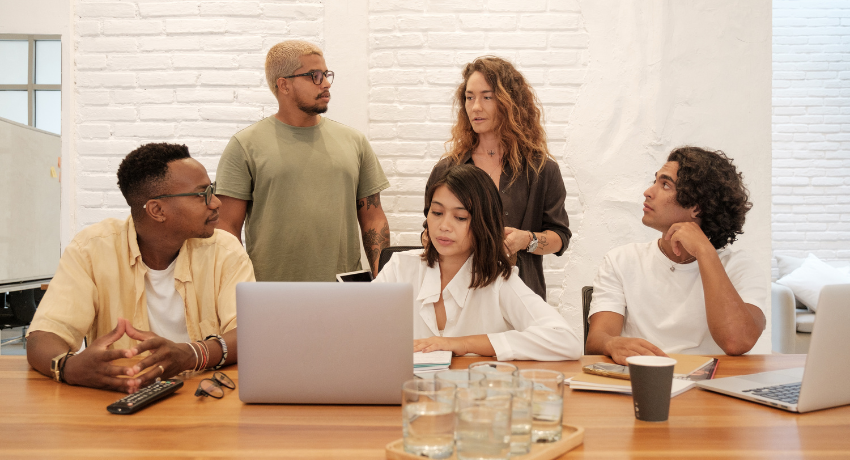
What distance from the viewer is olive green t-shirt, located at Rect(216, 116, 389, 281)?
8.81 ft

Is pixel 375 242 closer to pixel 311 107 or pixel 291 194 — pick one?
pixel 291 194

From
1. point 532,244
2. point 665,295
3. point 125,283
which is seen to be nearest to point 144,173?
point 125,283

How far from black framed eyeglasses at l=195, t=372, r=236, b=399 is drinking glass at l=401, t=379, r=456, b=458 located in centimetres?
54

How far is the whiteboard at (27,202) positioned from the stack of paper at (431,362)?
4.10 m

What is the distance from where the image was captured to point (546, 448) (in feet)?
3.18

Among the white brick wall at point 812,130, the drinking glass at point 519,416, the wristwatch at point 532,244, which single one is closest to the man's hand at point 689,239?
the wristwatch at point 532,244

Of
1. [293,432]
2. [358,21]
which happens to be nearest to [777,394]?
[293,432]

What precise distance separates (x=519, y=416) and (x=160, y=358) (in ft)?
2.83

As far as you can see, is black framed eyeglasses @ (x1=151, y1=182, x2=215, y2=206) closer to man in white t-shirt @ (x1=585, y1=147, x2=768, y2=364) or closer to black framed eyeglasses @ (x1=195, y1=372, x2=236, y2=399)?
black framed eyeglasses @ (x1=195, y1=372, x2=236, y2=399)

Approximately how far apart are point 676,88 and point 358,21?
63.8 inches

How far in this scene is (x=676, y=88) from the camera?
3270mm

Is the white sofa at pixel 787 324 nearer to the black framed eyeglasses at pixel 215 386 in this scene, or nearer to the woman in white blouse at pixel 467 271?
the woman in white blouse at pixel 467 271

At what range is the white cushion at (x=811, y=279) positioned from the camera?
15.3 ft

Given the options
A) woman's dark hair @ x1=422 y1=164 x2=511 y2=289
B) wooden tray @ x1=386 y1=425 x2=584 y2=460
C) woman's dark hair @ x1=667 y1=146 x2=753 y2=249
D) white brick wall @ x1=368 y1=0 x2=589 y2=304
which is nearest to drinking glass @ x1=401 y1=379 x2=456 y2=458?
wooden tray @ x1=386 y1=425 x2=584 y2=460
